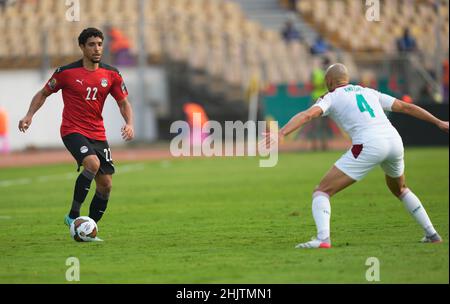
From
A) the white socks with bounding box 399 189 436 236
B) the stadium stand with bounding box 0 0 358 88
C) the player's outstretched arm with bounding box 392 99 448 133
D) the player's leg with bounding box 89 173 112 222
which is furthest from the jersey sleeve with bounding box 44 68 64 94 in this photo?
the stadium stand with bounding box 0 0 358 88

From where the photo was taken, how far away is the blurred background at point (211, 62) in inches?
1293

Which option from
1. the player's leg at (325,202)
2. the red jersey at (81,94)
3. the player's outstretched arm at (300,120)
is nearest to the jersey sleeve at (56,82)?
the red jersey at (81,94)

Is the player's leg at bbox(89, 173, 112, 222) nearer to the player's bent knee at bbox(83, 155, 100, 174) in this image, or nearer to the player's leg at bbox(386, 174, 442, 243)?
the player's bent knee at bbox(83, 155, 100, 174)

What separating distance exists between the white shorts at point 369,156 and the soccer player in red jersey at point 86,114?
2866mm

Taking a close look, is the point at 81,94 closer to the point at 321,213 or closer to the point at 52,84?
the point at 52,84

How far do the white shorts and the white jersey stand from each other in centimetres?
7

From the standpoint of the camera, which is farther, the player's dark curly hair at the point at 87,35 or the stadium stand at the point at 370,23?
the stadium stand at the point at 370,23

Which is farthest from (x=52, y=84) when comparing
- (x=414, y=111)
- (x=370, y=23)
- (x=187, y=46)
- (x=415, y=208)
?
(x=370, y=23)

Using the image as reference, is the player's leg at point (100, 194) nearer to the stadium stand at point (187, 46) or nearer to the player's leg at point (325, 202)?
the player's leg at point (325, 202)

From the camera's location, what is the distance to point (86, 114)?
39.6 ft

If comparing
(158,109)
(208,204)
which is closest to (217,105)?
(158,109)

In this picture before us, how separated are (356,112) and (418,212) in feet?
4.13

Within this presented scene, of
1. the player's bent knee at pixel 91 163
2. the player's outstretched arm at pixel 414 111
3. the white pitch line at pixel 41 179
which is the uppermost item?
the player's outstretched arm at pixel 414 111

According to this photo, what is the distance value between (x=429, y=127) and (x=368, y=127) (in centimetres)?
1904
